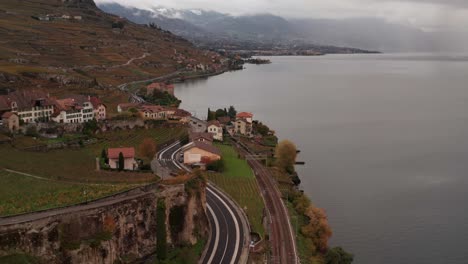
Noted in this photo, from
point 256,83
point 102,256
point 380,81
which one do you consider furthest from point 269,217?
point 380,81

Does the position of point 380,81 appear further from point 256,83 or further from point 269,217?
point 269,217

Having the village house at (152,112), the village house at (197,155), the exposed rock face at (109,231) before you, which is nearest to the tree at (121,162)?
the exposed rock face at (109,231)

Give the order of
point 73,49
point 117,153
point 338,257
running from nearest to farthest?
point 338,257
point 117,153
point 73,49

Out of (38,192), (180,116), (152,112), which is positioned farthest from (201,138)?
(38,192)

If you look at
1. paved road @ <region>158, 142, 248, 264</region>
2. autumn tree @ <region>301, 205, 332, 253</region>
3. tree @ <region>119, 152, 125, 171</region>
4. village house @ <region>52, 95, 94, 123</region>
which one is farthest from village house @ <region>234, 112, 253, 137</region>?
tree @ <region>119, 152, 125, 171</region>

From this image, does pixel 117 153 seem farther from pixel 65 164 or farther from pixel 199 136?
pixel 199 136

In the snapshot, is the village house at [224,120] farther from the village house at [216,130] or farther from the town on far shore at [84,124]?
the village house at [216,130]
